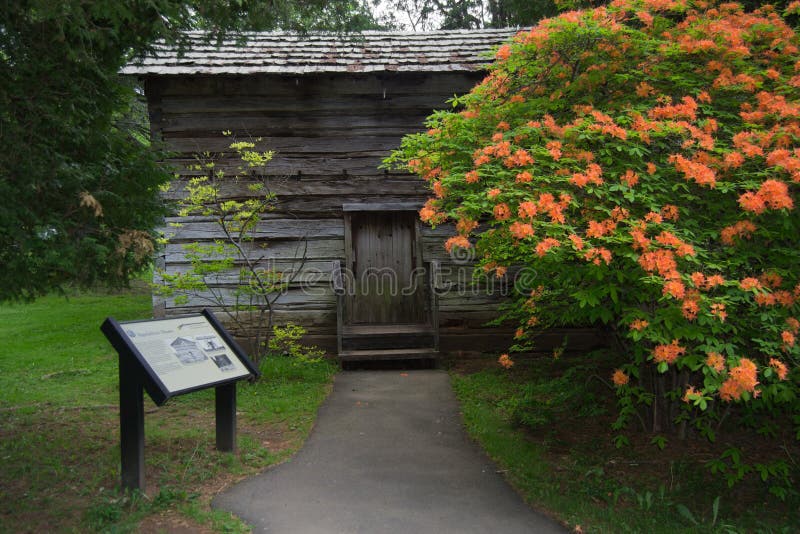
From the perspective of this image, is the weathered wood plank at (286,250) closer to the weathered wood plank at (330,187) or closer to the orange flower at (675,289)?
the weathered wood plank at (330,187)

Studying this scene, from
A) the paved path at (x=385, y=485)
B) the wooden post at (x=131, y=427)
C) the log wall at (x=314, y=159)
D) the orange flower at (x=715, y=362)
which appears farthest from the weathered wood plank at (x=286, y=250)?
the orange flower at (x=715, y=362)

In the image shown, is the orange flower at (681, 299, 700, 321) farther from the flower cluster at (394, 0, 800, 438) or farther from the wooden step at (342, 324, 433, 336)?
the wooden step at (342, 324, 433, 336)

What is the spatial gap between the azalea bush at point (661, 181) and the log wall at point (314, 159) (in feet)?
13.2

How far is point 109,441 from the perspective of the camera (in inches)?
203

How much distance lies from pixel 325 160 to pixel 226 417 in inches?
202

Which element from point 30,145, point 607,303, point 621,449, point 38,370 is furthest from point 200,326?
point 38,370

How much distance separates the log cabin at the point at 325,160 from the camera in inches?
350

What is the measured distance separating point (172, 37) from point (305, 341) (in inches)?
221

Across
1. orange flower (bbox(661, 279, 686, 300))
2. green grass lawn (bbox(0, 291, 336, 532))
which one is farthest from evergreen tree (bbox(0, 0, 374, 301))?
orange flower (bbox(661, 279, 686, 300))

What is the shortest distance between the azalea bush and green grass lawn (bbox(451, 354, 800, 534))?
357mm

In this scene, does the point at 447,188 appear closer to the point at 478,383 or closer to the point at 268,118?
the point at 478,383

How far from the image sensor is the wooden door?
953 cm

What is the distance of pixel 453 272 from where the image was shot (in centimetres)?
916

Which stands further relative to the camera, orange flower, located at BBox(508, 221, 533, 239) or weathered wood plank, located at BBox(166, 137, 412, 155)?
weathered wood plank, located at BBox(166, 137, 412, 155)
